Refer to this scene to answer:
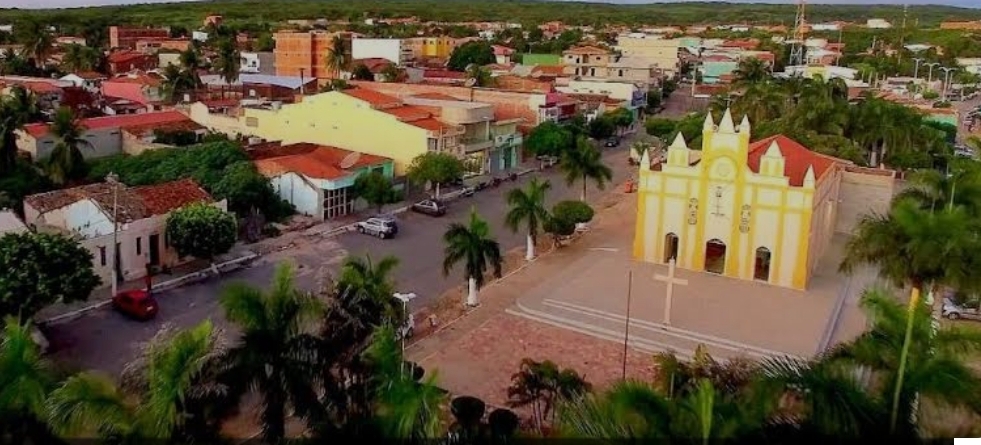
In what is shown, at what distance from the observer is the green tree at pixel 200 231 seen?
89.0 ft

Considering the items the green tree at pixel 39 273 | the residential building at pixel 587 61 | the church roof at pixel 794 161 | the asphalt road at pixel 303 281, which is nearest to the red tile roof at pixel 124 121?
the asphalt road at pixel 303 281

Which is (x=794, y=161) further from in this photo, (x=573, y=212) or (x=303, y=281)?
(x=303, y=281)

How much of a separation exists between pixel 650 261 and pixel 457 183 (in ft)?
49.6

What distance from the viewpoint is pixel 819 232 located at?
31172mm

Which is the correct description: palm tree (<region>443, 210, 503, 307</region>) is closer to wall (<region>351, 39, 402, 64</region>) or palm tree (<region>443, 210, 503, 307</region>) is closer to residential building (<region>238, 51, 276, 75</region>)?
wall (<region>351, 39, 402, 64</region>)

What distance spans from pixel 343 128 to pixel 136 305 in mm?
23542

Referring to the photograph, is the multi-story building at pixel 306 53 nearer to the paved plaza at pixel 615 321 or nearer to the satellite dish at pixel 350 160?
the satellite dish at pixel 350 160

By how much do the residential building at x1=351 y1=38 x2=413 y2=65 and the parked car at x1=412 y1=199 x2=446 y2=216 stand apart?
57050mm

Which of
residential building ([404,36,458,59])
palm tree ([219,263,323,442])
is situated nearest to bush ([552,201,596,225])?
palm tree ([219,263,323,442])

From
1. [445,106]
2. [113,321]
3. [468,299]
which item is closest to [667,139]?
[445,106]

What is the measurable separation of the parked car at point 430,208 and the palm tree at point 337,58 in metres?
45.3

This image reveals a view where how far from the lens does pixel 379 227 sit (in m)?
Answer: 33.9

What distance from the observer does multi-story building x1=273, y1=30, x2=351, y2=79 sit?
8725 centimetres

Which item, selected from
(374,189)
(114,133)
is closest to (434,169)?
(374,189)
